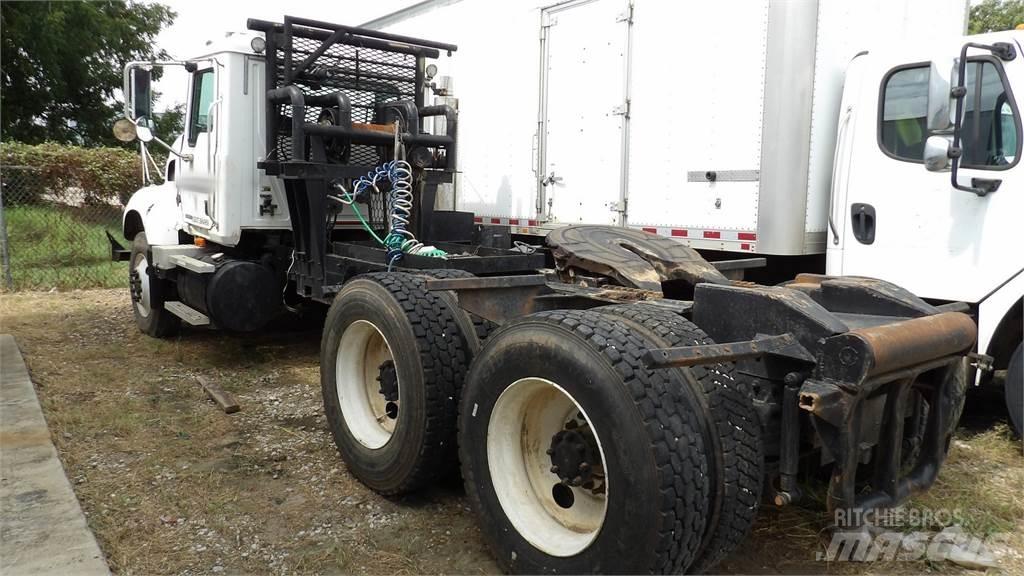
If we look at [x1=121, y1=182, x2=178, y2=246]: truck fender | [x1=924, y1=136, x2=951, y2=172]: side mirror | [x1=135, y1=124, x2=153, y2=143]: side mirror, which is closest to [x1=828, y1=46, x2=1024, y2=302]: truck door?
[x1=924, y1=136, x2=951, y2=172]: side mirror

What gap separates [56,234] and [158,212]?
674cm

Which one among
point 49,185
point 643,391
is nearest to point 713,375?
point 643,391

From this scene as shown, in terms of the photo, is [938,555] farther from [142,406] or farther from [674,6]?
[142,406]

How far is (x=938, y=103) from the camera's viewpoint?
13.2 ft

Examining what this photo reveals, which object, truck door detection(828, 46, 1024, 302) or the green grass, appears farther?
the green grass

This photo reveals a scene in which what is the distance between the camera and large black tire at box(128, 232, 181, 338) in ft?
25.0

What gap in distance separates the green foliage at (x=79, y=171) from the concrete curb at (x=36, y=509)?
1032cm

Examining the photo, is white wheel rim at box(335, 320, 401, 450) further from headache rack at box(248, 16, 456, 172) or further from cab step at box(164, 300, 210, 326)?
cab step at box(164, 300, 210, 326)

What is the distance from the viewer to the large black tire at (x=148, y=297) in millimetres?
7633

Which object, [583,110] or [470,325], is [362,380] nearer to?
[470,325]

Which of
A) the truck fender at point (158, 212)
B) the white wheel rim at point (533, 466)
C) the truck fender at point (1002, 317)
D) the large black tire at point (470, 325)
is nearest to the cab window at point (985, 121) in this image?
the truck fender at point (1002, 317)

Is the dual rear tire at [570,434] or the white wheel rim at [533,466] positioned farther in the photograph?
the white wheel rim at [533,466]

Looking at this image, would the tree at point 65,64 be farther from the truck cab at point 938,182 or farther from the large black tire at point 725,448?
the large black tire at point 725,448

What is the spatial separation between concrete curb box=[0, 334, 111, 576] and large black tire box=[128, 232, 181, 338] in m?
2.38
